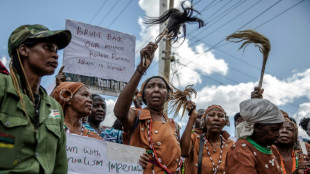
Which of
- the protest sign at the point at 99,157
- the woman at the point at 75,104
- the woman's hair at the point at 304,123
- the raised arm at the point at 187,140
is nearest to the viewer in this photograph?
the protest sign at the point at 99,157

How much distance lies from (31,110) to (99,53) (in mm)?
3397

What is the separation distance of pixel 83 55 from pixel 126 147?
2339 mm

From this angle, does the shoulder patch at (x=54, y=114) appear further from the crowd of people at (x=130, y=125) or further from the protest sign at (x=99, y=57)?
the protest sign at (x=99, y=57)

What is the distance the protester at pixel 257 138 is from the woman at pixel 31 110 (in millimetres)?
1674

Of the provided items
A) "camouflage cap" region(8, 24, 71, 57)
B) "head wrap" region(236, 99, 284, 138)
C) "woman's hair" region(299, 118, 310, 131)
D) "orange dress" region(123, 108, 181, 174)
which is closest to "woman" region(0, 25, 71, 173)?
"camouflage cap" region(8, 24, 71, 57)

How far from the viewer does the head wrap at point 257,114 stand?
3721 mm

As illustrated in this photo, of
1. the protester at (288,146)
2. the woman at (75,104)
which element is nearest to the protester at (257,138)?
the protester at (288,146)

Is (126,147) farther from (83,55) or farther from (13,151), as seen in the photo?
(83,55)

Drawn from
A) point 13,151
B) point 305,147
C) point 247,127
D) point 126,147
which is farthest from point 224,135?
point 13,151

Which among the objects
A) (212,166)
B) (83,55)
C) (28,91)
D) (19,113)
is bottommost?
(212,166)

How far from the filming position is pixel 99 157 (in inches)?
138

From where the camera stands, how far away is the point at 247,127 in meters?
3.83

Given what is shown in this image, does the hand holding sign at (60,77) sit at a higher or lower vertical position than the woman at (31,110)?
higher

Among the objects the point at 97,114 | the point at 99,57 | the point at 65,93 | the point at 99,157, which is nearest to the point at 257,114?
the point at 99,157
